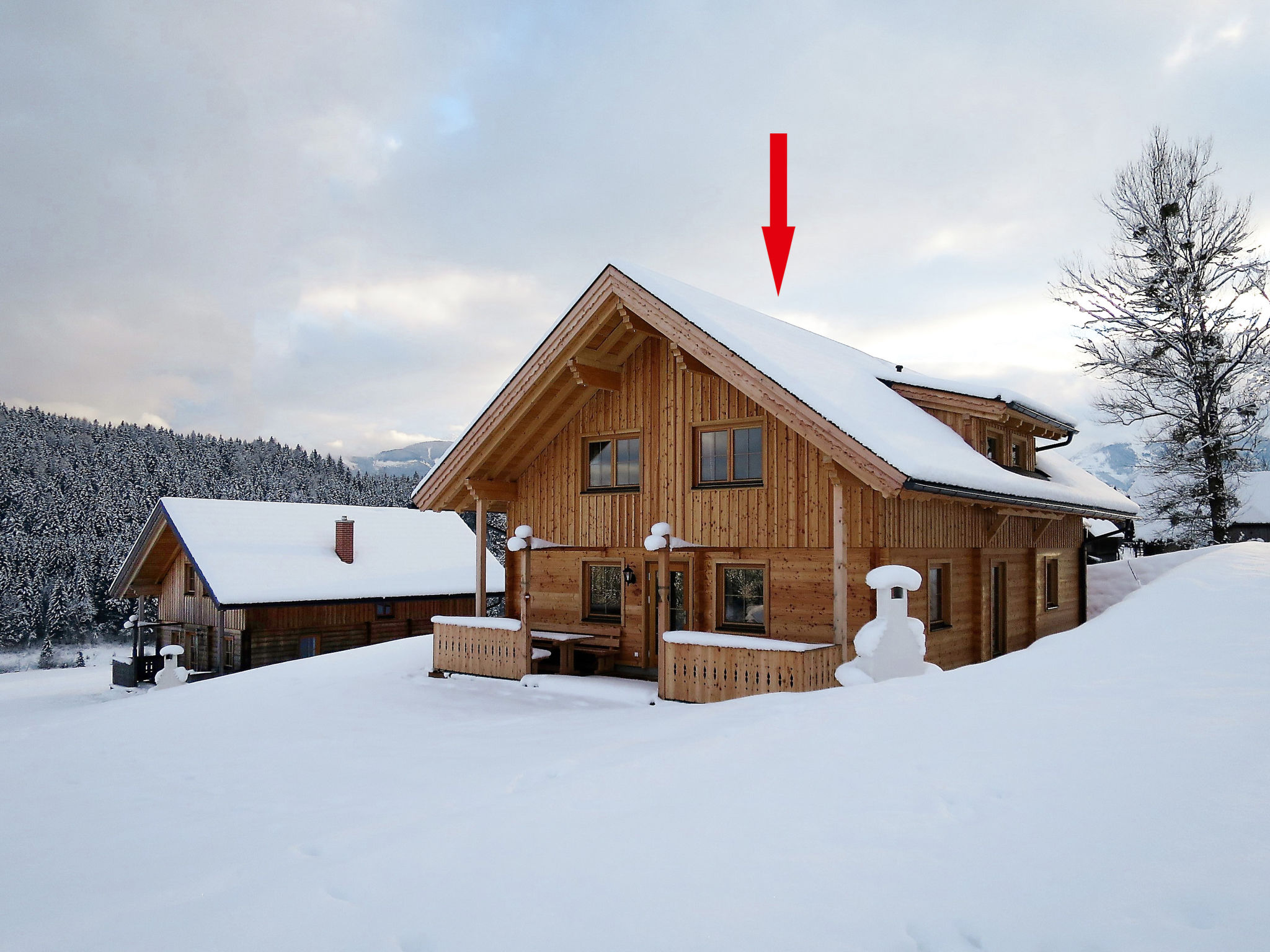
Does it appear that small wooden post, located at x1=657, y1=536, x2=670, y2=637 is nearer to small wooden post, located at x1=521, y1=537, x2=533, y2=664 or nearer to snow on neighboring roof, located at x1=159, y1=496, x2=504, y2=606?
small wooden post, located at x1=521, y1=537, x2=533, y2=664

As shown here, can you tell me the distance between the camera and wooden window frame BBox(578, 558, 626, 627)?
51.5ft

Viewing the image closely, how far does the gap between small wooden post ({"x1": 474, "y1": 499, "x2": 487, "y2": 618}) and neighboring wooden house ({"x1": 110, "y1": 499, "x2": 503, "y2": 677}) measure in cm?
1289

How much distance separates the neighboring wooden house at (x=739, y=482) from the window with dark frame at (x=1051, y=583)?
74.8 inches

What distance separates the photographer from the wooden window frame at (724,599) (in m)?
13.8

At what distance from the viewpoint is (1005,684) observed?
6.95 m

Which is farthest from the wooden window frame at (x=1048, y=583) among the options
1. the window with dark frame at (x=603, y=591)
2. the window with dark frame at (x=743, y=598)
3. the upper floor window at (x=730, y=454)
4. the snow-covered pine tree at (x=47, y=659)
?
the snow-covered pine tree at (x=47, y=659)

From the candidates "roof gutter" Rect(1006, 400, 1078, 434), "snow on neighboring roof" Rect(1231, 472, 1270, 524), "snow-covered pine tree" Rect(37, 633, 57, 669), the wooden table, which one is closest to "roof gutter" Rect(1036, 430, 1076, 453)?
"roof gutter" Rect(1006, 400, 1078, 434)

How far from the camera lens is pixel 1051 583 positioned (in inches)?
797

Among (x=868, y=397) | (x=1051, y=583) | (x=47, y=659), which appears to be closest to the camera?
(x=868, y=397)

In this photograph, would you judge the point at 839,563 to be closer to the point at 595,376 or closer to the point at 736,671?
the point at 736,671

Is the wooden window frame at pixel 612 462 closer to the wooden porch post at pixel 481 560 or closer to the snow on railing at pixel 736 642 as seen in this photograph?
the wooden porch post at pixel 481 560

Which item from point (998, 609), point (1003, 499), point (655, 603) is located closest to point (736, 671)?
point (655, 603)

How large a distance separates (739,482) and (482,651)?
5987 mm

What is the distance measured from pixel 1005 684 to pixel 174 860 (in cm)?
691
